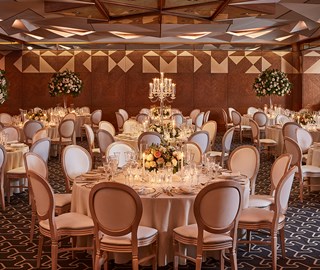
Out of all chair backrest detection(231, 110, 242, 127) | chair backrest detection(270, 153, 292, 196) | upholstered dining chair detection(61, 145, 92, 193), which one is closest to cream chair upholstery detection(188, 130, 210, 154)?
upholstered dining chair detection(61, 145, 92, 193)

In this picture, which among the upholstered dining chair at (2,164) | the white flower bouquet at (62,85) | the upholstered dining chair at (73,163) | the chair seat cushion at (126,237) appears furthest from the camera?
the white flower bouquet at (62,85)

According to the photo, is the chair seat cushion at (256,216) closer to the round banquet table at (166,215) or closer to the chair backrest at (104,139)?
the round banquet table at (166,215)

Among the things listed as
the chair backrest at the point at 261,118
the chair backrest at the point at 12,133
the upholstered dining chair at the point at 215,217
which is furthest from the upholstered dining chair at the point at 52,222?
the chair backrest at the point at 261,118

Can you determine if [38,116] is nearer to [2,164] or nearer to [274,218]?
[2,164]

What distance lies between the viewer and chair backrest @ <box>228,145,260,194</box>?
22.1ft

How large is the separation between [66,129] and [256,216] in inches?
326

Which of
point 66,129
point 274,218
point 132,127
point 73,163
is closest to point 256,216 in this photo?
point 274,218

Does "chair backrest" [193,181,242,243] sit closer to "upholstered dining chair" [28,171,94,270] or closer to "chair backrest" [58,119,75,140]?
"upholstered dining chair" [28,171,94,270]

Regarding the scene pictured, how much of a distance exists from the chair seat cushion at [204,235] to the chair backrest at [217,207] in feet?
0.22

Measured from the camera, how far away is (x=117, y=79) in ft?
68.5

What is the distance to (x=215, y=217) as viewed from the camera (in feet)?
15.5

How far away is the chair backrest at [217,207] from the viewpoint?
4.66 m

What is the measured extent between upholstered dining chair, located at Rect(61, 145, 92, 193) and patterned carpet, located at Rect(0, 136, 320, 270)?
89 cm

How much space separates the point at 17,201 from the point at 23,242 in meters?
2.43
